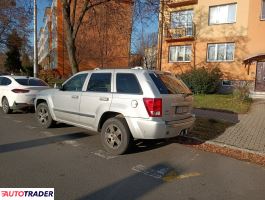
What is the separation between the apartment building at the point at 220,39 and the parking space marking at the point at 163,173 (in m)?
15.4

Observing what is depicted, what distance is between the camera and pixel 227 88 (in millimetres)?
22719

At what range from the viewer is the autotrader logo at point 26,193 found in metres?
3.92

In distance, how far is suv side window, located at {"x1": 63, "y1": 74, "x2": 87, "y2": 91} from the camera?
749 cm

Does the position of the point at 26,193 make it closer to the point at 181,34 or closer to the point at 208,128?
the point at 208,128

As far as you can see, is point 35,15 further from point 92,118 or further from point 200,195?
point 200,195

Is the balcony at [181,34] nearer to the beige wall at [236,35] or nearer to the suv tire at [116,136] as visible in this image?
the beige wall at [236,35]

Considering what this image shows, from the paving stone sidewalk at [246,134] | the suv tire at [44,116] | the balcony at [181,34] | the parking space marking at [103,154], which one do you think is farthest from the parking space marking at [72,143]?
the balcony at [181,34]

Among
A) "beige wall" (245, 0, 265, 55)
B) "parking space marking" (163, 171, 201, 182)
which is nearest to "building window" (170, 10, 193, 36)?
"beige wall" (245, 0, 265, 55)

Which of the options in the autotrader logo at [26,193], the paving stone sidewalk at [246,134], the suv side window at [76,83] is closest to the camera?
the autotrader logo at [26,193]

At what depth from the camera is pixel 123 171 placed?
5.26 meters

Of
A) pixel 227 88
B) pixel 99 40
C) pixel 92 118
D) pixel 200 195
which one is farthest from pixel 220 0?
pixel 200 195

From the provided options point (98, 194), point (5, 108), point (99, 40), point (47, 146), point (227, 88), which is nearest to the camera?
point (98, 194)

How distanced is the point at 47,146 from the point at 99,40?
99.5 ft

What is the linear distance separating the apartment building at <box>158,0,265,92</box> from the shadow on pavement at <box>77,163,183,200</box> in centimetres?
1550
